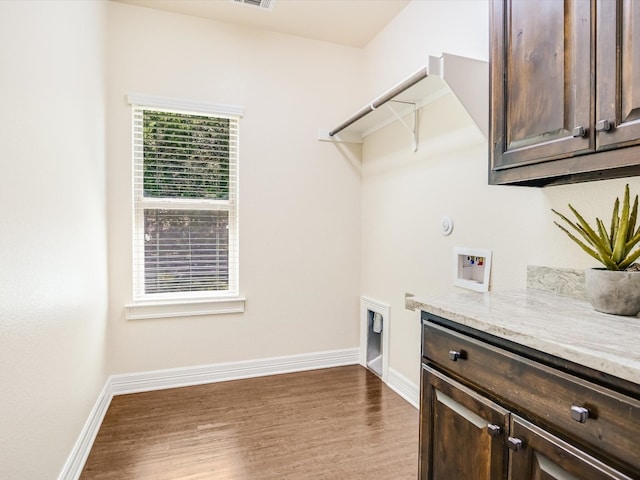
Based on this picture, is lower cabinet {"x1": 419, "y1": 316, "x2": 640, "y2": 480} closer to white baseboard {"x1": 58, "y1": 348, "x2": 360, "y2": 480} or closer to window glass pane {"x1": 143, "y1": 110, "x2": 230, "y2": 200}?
white baseboard {"x1": 58, "y1": 348, "x2": 360, "y2": 480}

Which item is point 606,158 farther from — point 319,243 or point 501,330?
point 319,243

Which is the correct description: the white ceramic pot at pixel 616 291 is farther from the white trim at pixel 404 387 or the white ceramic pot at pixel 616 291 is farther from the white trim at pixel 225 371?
the white trim at pixel 225 371

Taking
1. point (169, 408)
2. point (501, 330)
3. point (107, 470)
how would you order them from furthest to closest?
point (169, 408) → point (107, 470) → point (501, 330)

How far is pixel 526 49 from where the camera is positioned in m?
1.40

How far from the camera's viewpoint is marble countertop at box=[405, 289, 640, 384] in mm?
851

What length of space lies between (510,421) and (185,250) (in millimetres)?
2493

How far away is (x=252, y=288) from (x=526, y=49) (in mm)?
2403

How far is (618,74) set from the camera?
1.10 metres

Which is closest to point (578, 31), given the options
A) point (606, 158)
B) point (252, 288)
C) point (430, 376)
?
point (606, 158)

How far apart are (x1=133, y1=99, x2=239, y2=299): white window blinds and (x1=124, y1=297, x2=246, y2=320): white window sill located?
8 cm

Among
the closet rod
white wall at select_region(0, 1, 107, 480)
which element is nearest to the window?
white wall at select_region(0, 1, 107, 480)

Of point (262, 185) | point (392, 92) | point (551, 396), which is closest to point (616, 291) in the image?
point (551, 396)

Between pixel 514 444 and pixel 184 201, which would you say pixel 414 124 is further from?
pixel 514 444

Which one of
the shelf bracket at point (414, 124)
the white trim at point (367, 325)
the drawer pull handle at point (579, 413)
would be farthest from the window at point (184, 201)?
the drawer pull handle at point (579, 413)
